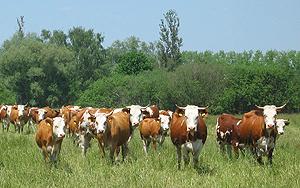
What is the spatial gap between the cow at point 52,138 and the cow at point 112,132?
1.45 metres

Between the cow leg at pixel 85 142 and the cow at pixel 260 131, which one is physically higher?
the cow at pixel 260 131

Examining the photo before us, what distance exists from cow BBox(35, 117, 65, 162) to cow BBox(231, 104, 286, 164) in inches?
219

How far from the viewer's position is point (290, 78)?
68938mm

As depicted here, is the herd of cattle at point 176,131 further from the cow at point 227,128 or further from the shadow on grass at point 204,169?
the shadow on grass at point 204,169

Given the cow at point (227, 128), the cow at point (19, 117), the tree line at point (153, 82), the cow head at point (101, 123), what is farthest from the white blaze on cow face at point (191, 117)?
the tree line at point (153, 82)

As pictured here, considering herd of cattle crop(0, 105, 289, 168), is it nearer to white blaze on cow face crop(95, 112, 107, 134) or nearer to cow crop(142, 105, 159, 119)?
white blaze on cow face crop(95, 112, 107, 134)

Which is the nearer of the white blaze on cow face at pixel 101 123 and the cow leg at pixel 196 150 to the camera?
the cow leg at pixel 196 150

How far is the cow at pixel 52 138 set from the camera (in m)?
14.1

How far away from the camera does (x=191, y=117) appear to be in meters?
13.6

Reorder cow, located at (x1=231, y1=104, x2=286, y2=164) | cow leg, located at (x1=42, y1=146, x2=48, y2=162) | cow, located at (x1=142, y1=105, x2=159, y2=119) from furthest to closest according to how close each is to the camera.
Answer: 1. cow, located at (x1=142, y1=105, x2=159, y2=119)
2. cow, located at (x1=231, y1=104, x2=286, y2=164)
3. cow leg, located at (x1=42, y1=146, x2=48, y2=162)

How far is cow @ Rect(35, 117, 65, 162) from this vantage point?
1414 centimetres

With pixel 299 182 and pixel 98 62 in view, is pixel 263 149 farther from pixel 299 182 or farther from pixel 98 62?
pixel 98 62

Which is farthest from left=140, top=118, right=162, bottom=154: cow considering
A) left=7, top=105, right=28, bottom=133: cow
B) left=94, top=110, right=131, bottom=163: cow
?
left=7, top=105, right=28, bottom=133: cow

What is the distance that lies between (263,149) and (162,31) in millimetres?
61159
